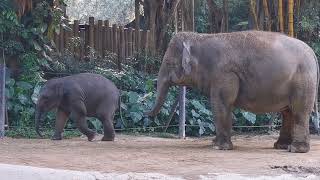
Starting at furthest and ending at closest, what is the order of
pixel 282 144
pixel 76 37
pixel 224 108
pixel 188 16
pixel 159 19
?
pixel 159 19, pixel 188 16, pixel 76 37, pixel 282 144, pixel 224 108

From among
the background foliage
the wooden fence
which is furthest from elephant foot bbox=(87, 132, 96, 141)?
the wooden fence

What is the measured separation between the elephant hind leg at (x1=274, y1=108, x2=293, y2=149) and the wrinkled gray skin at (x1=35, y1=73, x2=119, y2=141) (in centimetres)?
323

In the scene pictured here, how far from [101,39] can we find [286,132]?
921cm

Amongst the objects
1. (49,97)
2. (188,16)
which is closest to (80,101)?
(49,97)

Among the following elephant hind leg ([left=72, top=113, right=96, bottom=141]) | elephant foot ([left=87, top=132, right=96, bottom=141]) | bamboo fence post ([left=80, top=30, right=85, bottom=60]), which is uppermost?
bamboo fence post ([left=80, top=30, right=85, bottom=60])

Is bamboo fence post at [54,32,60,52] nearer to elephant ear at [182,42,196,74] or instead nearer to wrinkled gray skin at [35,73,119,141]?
wrinkled gray skin at [35,73,119,141]

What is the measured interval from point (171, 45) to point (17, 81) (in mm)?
5719

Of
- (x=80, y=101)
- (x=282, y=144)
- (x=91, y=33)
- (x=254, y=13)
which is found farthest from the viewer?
(x=91, y=33)

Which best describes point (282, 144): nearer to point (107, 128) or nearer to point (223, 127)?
point (223, 127)

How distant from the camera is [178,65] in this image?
36.3 ft

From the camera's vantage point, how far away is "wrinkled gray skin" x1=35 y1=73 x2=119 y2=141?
12.4 m

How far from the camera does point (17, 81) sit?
15.6 metres

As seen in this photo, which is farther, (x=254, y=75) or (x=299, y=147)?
(x=254, y=75)

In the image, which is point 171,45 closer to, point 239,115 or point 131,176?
point 131,176
